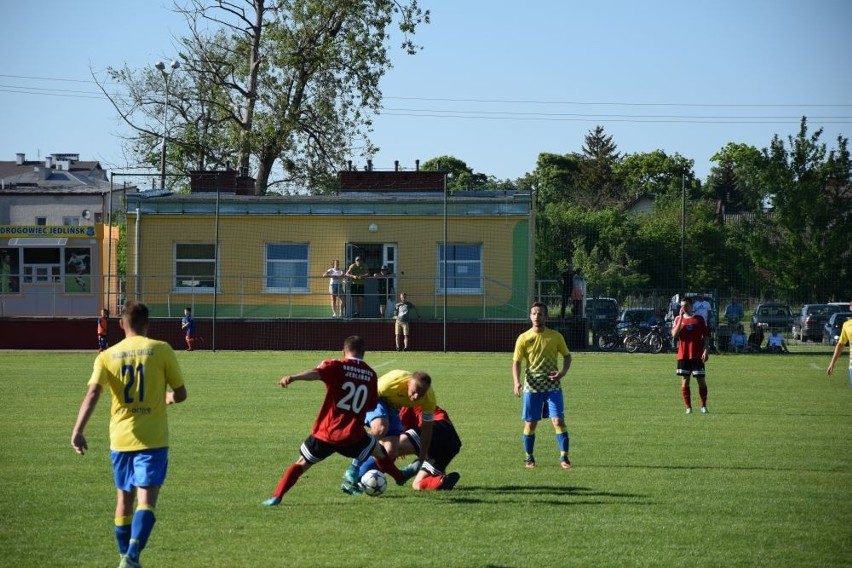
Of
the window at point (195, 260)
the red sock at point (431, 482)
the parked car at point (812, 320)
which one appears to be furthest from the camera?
the window at point (195, 260)

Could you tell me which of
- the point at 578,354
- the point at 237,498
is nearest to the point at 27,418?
the point at 237,498

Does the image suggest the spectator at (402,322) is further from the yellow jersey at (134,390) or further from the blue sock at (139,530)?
the blue sock at (139,530)

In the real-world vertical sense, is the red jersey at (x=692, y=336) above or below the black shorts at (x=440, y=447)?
above

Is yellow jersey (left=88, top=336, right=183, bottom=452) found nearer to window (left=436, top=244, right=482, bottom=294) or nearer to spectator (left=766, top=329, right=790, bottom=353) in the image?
window (left=436, top=244, right=482, bottom=294)

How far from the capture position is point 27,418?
17.2 m

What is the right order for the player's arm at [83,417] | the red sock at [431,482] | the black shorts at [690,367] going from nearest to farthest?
1. the player's arm at [83,417]
2. the red sock at [431,482]
3. the black shorts at [690,367]

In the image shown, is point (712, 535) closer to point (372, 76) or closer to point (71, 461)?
point (71, 461)

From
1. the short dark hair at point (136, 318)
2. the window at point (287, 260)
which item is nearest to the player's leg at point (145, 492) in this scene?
the short dark hair at point (136, 318)

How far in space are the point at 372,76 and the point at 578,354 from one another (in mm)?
18872

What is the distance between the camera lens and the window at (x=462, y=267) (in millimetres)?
38000

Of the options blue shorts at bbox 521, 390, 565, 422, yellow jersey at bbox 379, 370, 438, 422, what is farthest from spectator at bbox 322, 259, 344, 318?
yellow jersey at bbox 379, 370, 438, 422

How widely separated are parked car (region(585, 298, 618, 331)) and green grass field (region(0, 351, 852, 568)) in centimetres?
1628

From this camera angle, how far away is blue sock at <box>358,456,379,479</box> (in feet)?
35.3

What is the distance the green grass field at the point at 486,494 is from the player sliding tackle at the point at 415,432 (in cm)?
30
